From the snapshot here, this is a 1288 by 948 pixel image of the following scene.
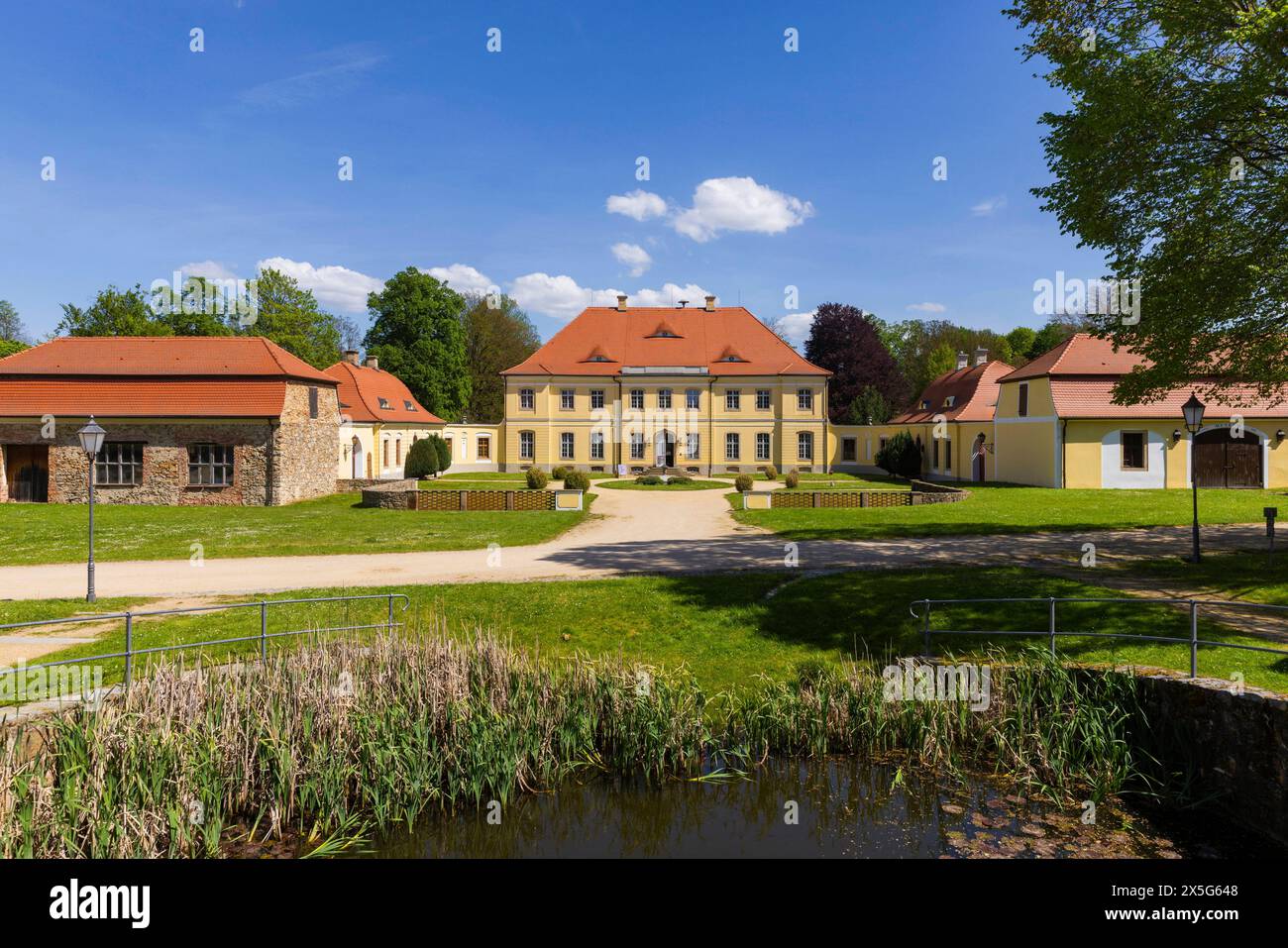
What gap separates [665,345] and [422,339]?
1813cm

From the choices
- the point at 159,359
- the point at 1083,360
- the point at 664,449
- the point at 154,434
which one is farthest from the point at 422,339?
the point at 1083,360

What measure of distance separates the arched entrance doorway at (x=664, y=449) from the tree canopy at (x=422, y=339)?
17705 mm

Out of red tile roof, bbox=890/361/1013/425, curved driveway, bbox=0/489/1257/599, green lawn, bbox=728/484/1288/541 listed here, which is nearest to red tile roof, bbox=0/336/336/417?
curved driveway, bbox=0/489/1257/599

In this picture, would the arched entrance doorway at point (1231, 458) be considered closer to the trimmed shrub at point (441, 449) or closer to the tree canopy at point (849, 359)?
the tree canopy at point (849, 359)

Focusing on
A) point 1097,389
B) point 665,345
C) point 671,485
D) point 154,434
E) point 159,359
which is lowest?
point 671,485

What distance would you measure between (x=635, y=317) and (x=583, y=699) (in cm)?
4204

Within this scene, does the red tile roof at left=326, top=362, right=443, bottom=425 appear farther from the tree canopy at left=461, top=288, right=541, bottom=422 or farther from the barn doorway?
the tree canopy at left=461, top=288, right=541, bottom=422

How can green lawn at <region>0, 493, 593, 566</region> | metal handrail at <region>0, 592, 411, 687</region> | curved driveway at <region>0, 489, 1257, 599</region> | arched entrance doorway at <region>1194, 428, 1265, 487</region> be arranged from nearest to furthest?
1. metal handrail at <region>0, 592, 411, 687</region>
2. curved driveway at <region>0, 489, 1257, 599</region>
3. green lawn at <region>0, 493, 593, 566</region>
4. arched entrance doorway at <region>1194, 428, 1265, 487</region>

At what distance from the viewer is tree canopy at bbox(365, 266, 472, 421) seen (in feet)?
173

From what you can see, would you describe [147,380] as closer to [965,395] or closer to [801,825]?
[801,825]

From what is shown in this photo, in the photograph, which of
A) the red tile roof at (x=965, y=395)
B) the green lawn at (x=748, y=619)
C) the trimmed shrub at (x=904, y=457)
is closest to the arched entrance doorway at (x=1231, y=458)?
the red tile roof at (x=965, y=395)

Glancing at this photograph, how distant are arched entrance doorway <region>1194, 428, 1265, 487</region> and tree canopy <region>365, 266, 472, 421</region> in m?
43.5

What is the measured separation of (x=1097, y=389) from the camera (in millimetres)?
30797

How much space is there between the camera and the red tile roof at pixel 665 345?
44969 millimetres
